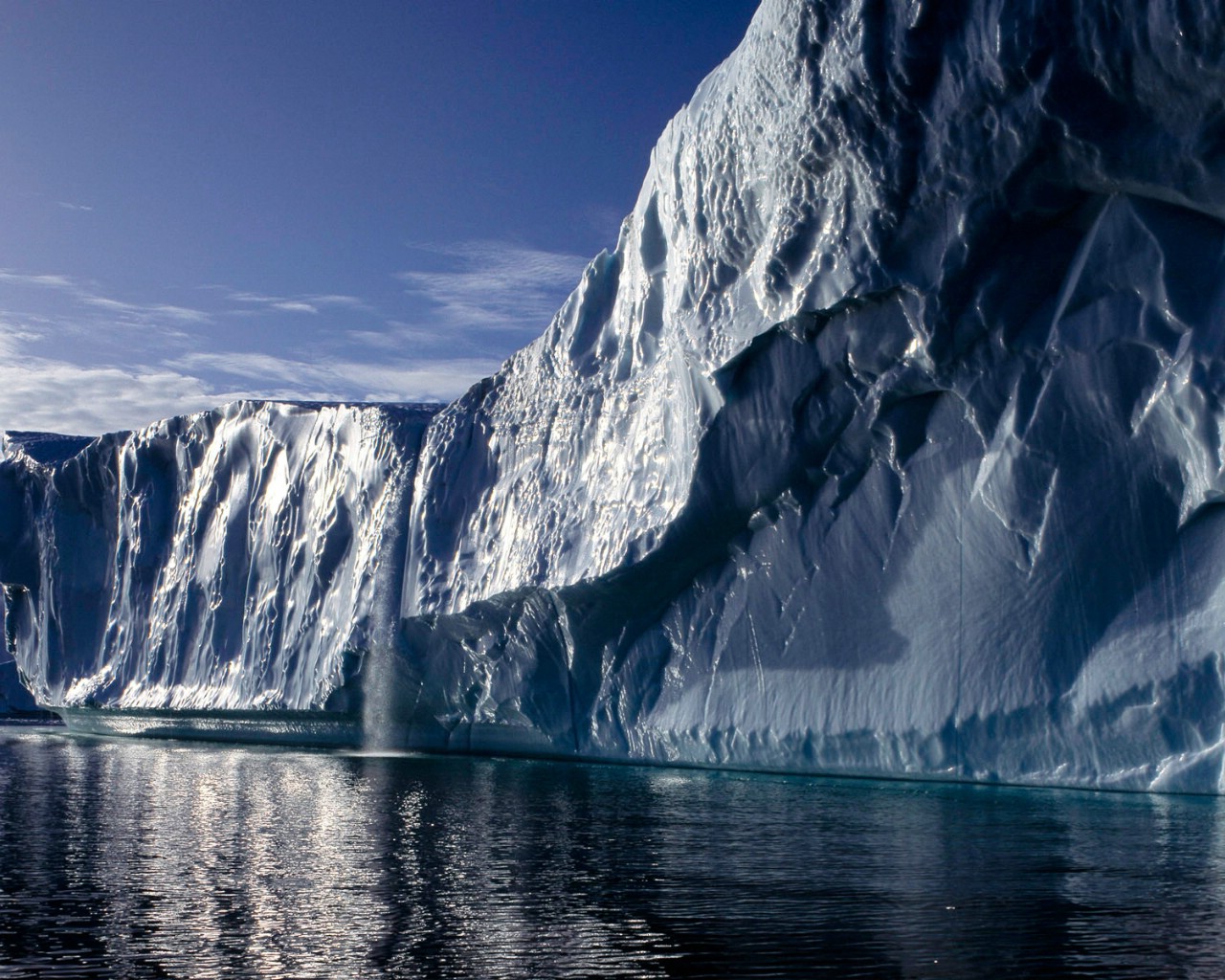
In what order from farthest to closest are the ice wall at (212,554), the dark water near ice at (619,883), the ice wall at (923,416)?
Answer: the ice wall at (212,554), the ice wall at (923,416), the dark water near ice at (619,883)

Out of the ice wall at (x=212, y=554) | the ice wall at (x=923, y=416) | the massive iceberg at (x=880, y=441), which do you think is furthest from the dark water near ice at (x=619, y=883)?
the ice wall at (x=212, y=554)

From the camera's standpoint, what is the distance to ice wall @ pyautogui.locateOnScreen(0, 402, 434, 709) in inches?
614

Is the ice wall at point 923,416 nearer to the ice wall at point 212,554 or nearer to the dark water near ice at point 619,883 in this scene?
the dark water near ice at point 619,883

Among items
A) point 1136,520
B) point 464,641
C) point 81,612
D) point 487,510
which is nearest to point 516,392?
point 487,510

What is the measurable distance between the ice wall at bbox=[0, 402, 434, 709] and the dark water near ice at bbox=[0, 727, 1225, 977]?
21.4ft

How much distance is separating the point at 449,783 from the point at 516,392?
16.6 feet

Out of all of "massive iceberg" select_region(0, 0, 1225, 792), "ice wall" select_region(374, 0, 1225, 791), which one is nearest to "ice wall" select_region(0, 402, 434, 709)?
"massive iceberg" select_region(0, 0, 1225, 792)

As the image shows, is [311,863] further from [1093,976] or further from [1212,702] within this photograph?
[1212,702]

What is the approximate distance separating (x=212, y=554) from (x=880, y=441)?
11535 millimetres

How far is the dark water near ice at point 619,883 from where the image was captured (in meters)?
3.91

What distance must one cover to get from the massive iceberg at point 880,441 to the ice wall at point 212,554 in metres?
1.01

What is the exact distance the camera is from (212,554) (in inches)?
717

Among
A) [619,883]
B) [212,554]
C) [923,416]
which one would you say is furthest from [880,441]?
[212,554]

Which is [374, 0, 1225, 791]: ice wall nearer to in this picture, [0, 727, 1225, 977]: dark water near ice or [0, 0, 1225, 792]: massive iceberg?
[0, 0, 1225, 792]: massive iceberg
